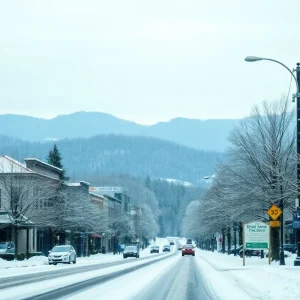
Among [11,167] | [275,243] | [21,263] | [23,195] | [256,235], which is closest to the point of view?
[256,235]

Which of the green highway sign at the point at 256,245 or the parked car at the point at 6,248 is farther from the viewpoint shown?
the parked car at the point at 6,248

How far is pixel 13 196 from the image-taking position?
65000mm

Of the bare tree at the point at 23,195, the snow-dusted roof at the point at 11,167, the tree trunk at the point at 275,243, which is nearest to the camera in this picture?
the tree trunk at the point at 275,243

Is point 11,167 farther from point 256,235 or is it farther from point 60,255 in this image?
point 256,235

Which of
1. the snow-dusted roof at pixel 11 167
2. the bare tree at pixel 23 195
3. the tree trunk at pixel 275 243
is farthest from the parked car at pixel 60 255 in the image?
the tree trunk at pixel 275 243

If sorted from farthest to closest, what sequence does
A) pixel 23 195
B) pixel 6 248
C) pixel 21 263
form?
pixel 23 195
pixel 6 248
pixel 21 263

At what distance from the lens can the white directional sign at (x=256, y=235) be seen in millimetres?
46375

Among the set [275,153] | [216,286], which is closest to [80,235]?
[275,153]

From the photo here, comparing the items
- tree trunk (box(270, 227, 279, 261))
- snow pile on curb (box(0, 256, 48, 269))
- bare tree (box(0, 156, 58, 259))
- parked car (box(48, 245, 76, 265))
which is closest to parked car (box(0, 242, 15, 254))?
bare tree (box(0, 156, 58, 259))

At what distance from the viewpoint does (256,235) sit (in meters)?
46.6

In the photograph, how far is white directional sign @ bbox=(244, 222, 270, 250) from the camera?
1826 inches

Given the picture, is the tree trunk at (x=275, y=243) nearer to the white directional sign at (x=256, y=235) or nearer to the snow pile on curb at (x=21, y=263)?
the white directional sign at (x=256, y=235)

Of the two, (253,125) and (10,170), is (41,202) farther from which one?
(253,125)

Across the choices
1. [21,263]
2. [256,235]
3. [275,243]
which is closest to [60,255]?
[21,263]
